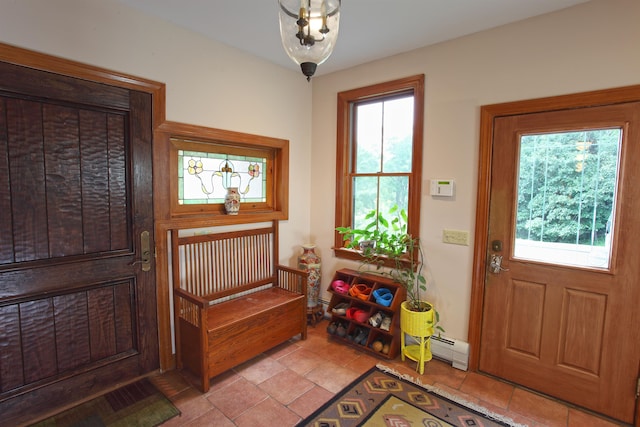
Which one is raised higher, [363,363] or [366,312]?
[366,312]

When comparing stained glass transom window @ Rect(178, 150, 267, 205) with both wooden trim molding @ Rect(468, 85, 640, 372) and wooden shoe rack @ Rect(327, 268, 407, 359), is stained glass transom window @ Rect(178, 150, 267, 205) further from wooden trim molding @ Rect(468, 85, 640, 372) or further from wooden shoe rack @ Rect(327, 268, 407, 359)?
wooden trim molding @ Rect(468, 85, 640, 372)

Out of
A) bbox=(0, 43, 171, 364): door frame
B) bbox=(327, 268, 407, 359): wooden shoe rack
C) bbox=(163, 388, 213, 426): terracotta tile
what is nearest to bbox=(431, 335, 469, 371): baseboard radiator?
bbox=(327, 268, 407, 359): wooden shoe rack

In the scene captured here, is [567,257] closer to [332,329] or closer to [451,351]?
[451,351]

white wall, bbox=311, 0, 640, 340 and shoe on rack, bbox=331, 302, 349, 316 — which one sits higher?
white wall, bbox=311, 0, 640, 340

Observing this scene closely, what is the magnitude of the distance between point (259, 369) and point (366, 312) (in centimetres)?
101

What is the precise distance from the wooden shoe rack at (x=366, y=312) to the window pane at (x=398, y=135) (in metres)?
1.04

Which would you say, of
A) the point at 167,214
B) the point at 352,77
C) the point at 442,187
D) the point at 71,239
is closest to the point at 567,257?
the point at 442,187

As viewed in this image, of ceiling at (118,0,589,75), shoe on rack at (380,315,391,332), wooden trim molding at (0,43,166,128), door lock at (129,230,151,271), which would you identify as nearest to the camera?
wooden trim molding at (0,43,166,128)

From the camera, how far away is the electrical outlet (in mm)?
2455

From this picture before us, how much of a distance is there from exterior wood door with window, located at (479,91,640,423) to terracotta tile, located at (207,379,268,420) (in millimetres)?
1729

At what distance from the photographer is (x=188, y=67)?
239 centimetres

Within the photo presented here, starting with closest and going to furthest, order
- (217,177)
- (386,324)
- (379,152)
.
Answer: (386,324), (217,177), (379,152)

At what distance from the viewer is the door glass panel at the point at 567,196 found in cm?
195

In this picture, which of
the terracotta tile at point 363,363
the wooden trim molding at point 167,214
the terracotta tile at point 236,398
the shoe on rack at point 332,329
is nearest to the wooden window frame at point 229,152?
the wooden trim molding at point 167,214
